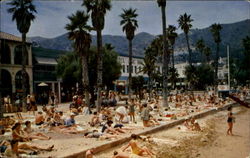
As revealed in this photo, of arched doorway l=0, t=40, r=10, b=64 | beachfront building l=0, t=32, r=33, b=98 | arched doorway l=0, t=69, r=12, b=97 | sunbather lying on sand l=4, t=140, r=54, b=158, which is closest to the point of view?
sunbather lying on sand l=4, t=140, r=54, b=158

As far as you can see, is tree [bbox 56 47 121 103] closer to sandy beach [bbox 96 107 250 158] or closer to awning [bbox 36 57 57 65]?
awning [bbox 36 57 57 65]

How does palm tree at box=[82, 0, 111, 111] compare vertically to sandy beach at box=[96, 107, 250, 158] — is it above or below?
above

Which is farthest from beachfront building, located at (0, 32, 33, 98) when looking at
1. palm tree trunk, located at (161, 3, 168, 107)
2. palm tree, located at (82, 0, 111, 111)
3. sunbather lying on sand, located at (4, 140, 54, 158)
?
sunbather lying on sand, located at (4, 140, 54, 158)

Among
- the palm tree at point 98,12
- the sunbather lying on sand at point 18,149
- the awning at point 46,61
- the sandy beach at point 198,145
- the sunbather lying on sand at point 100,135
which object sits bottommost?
the sandy beach at point 198,145

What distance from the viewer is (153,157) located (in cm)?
974

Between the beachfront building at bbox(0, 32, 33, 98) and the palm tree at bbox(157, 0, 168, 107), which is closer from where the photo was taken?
the palm tree at bbox(157, 0, 168, 107)

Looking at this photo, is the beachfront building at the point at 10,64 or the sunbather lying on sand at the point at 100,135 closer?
the sunbather lying on sand at the point at 100,135

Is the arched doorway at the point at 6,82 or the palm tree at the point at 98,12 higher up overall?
the palm tree at the point at 98,12

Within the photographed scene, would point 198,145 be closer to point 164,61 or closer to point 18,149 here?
point 18,149

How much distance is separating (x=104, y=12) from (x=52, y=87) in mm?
20994

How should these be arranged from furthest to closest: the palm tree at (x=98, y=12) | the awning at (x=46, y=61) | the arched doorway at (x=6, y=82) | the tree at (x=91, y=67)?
the awning at (x=46, y=61), the tree at (x=91, y=67), the arched doorway at (x=6, y=82), the palm tree at (x=98, y=12)

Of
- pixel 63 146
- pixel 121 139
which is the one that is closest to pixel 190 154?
pixel 121 139

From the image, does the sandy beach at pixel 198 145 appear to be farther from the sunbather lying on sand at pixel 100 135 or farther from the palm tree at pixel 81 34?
the palm tree at pixel 81 34

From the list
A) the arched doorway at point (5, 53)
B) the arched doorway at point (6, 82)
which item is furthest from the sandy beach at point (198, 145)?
the arched doorway at point (5, 53)
